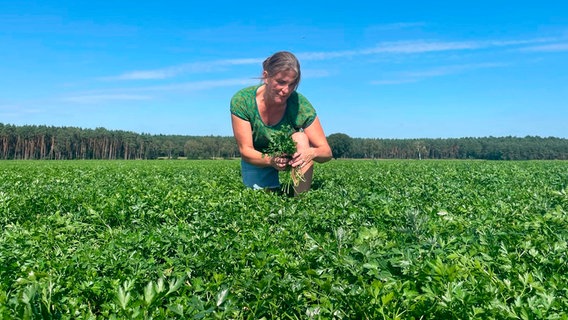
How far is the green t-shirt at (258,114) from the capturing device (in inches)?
255

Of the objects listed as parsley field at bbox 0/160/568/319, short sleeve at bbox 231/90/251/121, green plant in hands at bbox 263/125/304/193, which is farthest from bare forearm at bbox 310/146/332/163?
parsley field at bbox 0/160/568/319

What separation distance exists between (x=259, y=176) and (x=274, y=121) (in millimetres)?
933

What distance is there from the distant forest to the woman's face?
335ft

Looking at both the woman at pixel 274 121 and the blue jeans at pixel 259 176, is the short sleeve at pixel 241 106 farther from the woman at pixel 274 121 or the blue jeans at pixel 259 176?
the blue jeans at pixel 259 176

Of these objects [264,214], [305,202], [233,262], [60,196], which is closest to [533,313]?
[233,262]

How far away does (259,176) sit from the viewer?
7.08m

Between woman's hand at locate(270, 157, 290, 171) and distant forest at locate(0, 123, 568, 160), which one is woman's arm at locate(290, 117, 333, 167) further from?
distant forest at locate(0, 123, 568, 160)

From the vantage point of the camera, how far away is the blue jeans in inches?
278

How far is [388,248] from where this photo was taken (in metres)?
2.60

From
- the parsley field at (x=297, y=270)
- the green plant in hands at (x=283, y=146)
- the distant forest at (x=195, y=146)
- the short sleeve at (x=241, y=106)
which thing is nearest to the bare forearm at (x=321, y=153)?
the green plant in hands at (x=283, y=146)

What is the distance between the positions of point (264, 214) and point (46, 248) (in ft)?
6.31

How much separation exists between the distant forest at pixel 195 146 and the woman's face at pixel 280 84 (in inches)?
4016

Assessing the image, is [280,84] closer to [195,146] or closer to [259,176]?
[259,176]

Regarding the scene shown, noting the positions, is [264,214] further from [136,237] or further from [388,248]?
[388,248]
